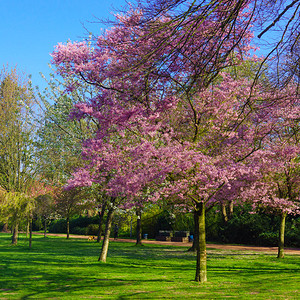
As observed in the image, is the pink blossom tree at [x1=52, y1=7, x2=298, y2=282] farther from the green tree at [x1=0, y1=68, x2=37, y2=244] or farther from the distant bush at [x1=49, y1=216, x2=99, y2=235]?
the distant bush at [x1=49, y1=216, x2=99, y2=235]

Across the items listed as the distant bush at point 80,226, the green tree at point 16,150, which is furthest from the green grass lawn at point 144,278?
the distant bush at point 80,226

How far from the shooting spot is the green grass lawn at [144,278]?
8.98 meters

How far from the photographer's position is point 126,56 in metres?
9.09

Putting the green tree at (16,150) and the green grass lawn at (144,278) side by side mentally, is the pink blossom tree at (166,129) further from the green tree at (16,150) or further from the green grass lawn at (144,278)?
the green tree at (16,150)

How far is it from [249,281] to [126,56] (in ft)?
25.9

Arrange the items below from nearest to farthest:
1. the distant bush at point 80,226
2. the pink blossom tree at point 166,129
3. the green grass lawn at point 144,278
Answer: the green grass lawn at point 144,278, the pink blossom tree at point 166,129, the distant bush at point 80,226

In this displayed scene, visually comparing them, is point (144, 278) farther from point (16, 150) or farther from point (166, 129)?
point (16, 150)

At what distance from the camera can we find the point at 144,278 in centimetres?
1154

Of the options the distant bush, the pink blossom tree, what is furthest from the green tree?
the pink blossom tree

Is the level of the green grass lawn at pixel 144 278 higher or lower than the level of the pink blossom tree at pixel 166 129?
lower

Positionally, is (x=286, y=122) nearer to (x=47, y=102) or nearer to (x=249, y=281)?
(x=249, y=281)

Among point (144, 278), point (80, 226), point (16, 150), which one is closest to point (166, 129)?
point (144, 278)

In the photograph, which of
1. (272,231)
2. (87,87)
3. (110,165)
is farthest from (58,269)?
(272,231)

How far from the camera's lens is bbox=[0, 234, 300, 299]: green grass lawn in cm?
898
